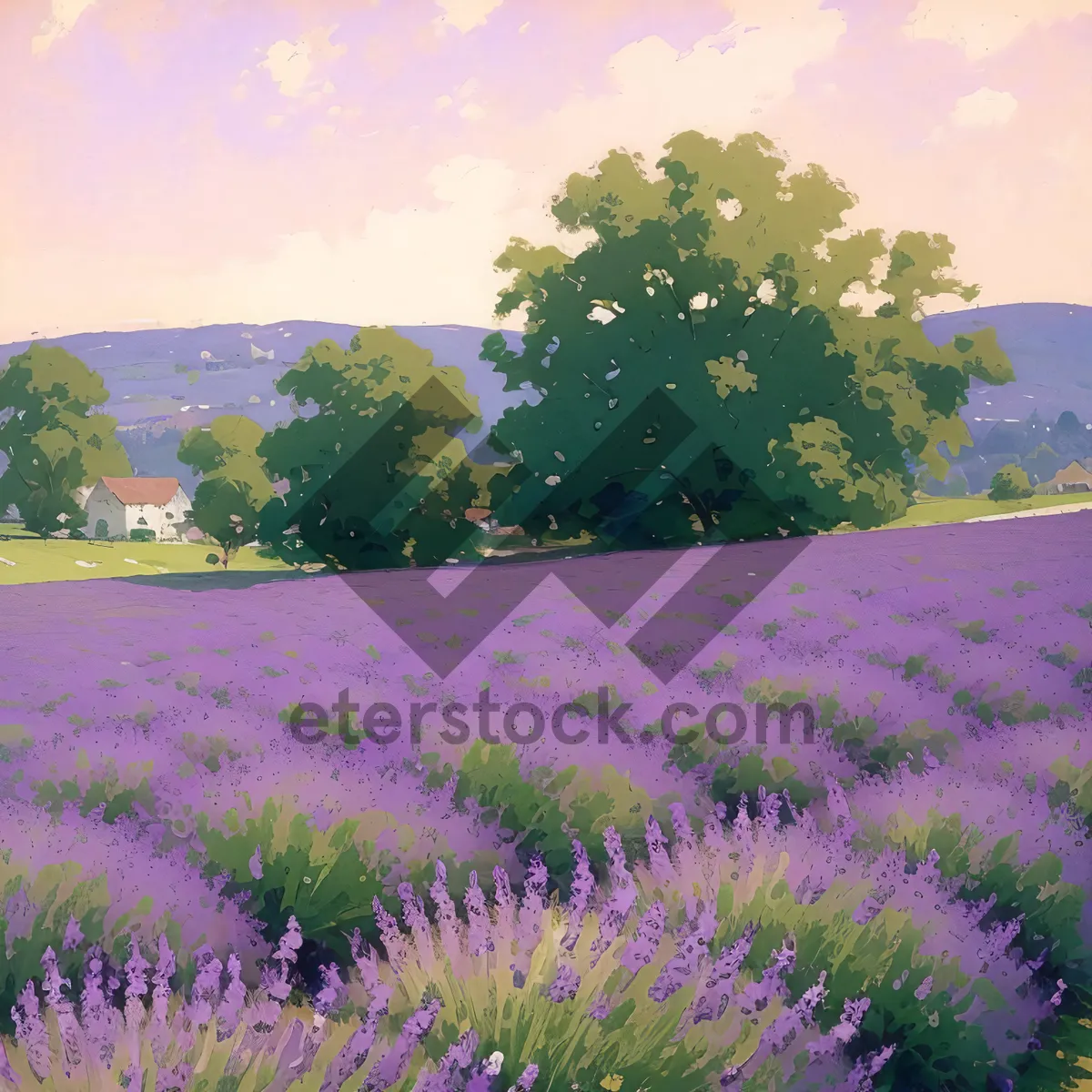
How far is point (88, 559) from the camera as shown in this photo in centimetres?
3456

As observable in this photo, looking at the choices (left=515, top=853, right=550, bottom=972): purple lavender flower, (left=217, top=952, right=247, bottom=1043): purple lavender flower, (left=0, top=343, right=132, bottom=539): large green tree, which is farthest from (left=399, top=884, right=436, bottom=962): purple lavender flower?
(left=0, top=343, right=132, bottom=539): large green tree

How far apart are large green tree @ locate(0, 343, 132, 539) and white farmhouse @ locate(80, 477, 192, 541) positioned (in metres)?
25.3

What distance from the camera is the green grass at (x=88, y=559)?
98.2 ft

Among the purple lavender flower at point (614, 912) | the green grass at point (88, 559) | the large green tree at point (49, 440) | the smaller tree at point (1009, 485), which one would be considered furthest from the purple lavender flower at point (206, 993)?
the smaller tree at point (1009, 485)

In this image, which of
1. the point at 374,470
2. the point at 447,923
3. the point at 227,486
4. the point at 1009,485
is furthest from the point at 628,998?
the point at 1009,485

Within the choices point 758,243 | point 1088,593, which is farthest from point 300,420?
point 1088,593

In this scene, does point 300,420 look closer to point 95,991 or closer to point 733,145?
point 733,145

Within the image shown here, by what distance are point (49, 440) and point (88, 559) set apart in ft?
19.8

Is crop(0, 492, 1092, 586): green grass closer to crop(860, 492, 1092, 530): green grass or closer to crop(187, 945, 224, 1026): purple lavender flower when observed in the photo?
crop(860, 492, 1092, 530): green grass

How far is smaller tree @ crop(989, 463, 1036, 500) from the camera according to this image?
5551 centimetres

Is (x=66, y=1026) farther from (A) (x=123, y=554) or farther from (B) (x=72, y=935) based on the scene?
(A) (x=123, y=554)

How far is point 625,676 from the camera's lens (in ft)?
17.0

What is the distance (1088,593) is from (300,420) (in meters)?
15.0

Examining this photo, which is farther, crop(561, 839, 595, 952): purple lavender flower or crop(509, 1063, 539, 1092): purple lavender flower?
crop(561, 839, 595, 952): purple lavender flower
